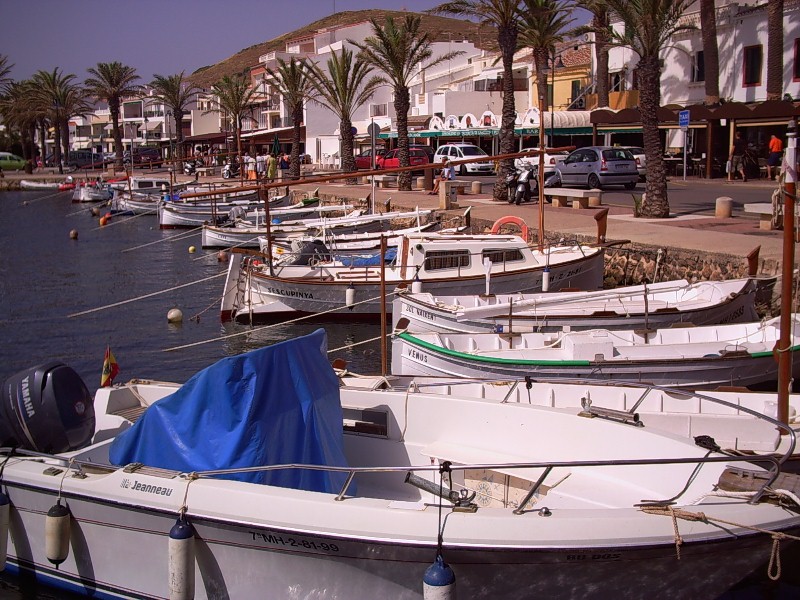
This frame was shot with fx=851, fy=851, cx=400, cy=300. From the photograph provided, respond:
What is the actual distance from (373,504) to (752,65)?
→ 40.1 metres

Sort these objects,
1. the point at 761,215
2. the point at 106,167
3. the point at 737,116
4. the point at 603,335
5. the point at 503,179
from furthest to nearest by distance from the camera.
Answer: the point at 106,167 < the point at 737,116 < the point at 503,179 < the point at 761,215 < the point at 603,335

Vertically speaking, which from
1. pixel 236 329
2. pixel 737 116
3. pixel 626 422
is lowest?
pixel 236 329

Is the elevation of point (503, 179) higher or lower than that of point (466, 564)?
higher

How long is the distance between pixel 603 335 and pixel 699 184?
27.1 meters

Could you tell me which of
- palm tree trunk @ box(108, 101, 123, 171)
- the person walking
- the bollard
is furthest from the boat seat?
palm tree trunk @ box(108, 101, 123, 171)

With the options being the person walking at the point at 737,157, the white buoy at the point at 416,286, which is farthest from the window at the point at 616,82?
the white buoy at the point at 416,286

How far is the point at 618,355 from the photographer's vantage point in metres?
13.2

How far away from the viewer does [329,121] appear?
245 ft

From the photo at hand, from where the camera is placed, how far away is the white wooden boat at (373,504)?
247 inches

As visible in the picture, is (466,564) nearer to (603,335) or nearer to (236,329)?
(603,335)

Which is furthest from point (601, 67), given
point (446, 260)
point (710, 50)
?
point (446, 260)

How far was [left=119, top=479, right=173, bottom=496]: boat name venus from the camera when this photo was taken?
7.05 metres

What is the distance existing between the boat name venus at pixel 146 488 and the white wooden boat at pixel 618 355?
6847 mm

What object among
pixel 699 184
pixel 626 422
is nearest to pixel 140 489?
pixel 626 422
